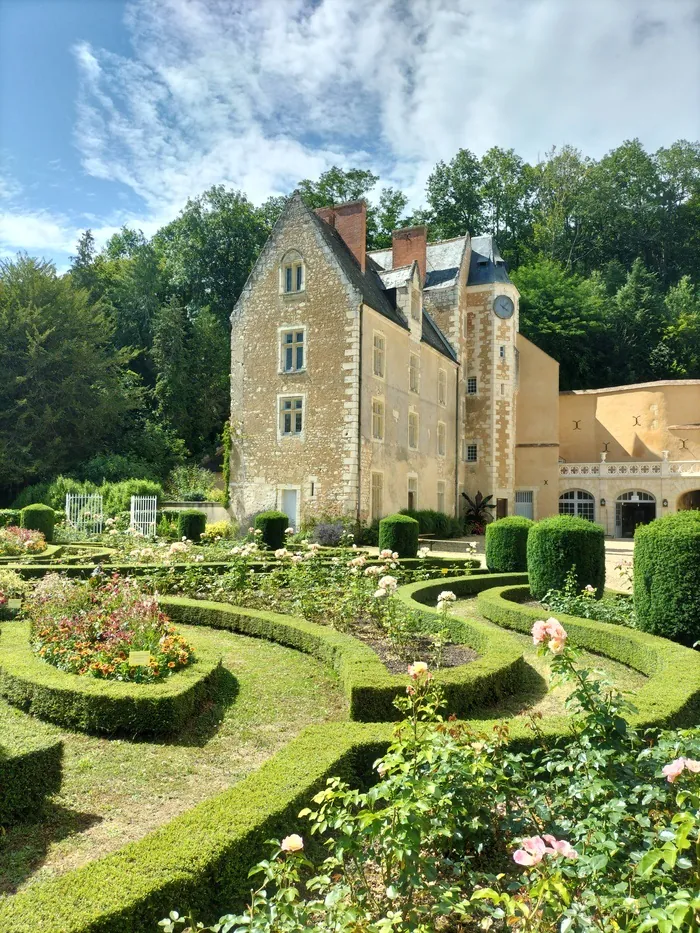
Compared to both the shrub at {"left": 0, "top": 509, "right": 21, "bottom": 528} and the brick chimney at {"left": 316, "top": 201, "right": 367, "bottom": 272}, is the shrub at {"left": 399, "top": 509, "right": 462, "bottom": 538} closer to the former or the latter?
the brick chimney at {"left": 316, "top": 201, "right": 367, "bottom": 272}

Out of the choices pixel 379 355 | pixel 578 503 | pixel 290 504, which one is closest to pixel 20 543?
pixel 290 504

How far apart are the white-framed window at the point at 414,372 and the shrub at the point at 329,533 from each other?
21.7 feet

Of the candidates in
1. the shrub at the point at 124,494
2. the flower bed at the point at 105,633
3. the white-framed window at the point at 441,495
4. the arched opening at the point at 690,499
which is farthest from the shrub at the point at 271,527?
the arched opening at the point at 690,499

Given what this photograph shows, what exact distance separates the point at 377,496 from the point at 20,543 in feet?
34.9

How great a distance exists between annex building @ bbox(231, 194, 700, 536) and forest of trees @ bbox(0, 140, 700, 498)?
298 inches

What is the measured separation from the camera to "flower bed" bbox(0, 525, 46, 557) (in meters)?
15.1

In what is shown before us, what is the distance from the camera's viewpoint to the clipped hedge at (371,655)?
5539 mm

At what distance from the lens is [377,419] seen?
872 inches

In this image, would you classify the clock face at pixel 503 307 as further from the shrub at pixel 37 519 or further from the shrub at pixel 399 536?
the shrub at pixel 37 519

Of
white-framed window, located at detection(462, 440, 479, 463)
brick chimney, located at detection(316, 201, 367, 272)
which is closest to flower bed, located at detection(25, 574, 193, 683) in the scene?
brick chimney, located at detection(316, 201, 367, 272)

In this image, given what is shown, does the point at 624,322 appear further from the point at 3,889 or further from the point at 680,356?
the point at 3,889

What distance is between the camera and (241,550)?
983 cm

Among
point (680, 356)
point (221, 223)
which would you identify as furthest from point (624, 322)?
point (221, 223)

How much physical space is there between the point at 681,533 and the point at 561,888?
21.1ft
